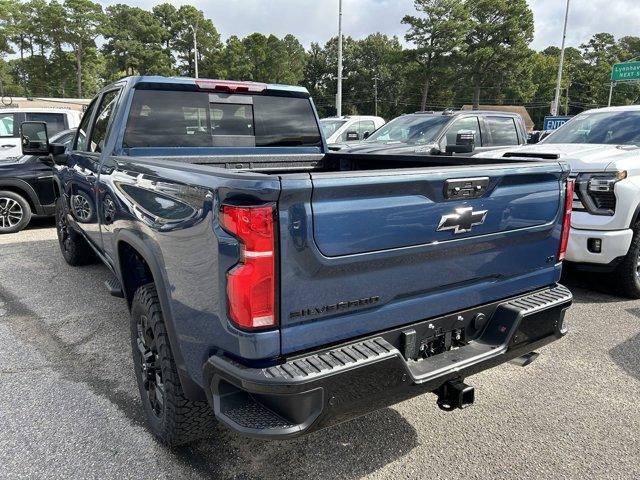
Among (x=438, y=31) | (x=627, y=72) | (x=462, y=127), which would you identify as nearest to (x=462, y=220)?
(x=462, y=127)

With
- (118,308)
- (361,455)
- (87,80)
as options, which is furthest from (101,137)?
(87,80)

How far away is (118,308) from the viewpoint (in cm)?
473

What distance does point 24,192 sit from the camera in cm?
800

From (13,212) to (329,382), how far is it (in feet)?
26.0

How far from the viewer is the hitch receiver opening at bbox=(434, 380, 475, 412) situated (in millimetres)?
2291

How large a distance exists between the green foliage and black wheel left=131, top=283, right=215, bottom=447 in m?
61.1

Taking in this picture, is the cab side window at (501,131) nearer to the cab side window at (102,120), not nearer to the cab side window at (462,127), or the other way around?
the cab side window at (462,127)

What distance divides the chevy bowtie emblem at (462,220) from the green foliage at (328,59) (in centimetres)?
6079

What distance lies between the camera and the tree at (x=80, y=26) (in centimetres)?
6262

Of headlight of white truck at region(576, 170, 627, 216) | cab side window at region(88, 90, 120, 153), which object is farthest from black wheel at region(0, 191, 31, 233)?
headlight of white truck at region(576, 170, 627, 216)

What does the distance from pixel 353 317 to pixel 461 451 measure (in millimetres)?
1188

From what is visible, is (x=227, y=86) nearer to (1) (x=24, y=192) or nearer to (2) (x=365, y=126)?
(1) (x=24, y=192)

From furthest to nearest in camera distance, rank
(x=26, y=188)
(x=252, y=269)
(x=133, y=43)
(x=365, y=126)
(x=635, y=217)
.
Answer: (x=133, y=43) < (x=365, y=126) < (x=26, y=188) < (x=635, y=217) < (x=252, y=269)

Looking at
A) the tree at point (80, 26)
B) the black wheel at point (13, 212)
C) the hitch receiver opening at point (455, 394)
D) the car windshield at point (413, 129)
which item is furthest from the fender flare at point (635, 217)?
the tree at point (80, 26)
